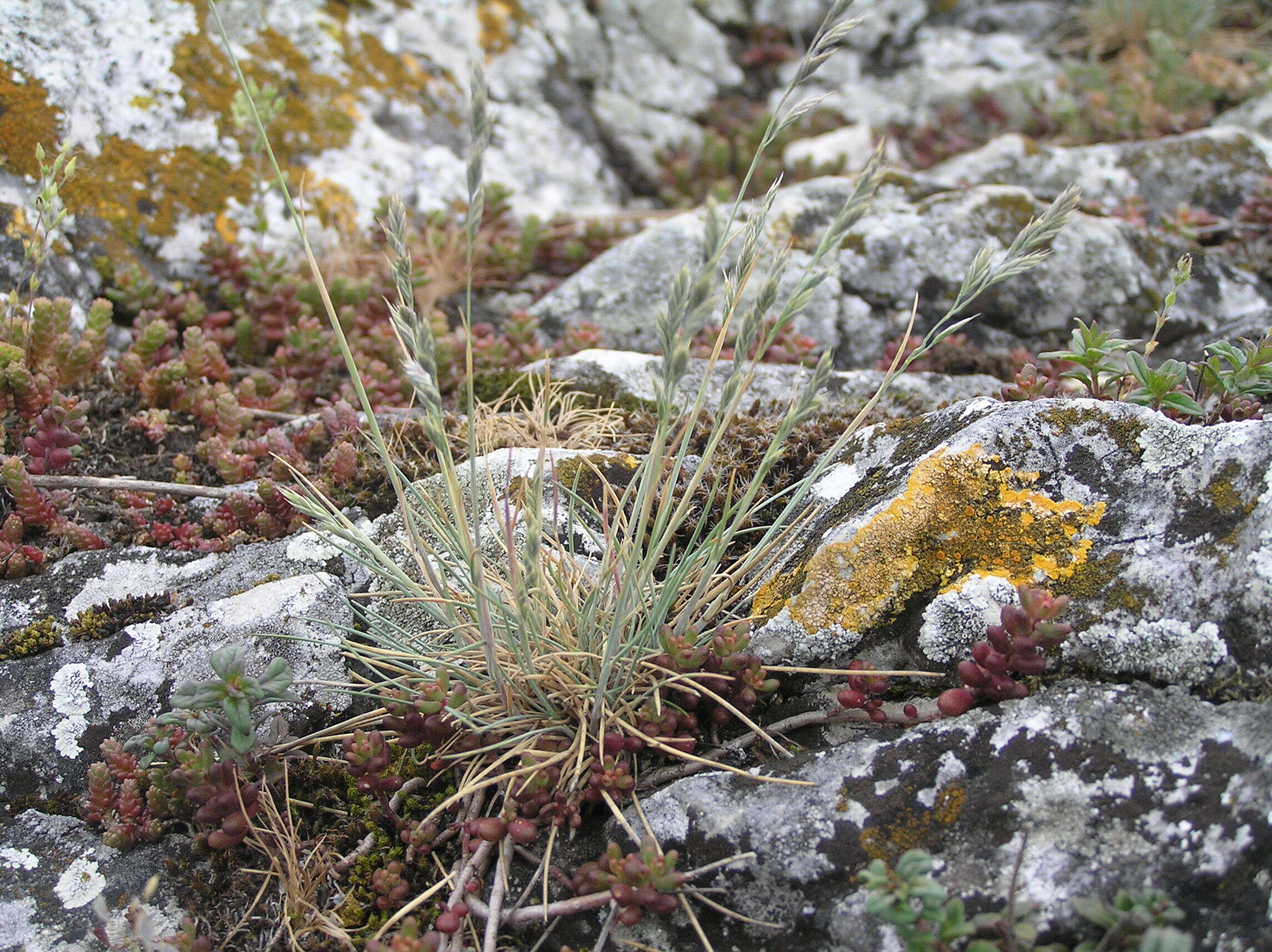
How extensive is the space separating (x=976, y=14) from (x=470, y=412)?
8.10 meters

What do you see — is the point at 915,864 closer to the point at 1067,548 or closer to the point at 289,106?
the point at 1067,548

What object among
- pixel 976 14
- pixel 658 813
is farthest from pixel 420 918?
pixel 976 14

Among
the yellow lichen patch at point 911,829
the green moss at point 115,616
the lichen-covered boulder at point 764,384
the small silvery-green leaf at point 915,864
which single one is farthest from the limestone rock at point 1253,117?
the green moss at point 115,616

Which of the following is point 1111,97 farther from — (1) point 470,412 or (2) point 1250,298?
(1) point 470,412

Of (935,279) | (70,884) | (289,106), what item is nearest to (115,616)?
(70,884)

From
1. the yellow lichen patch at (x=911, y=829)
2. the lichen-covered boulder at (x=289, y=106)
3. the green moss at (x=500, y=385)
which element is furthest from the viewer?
the lichen-covered boulder at (x=289, y=106)

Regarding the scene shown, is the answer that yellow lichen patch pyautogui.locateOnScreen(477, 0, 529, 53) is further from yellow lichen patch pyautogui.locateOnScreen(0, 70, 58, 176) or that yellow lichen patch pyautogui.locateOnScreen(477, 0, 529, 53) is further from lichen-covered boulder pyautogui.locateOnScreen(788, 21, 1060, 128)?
yellow lichen patch pyautogui.locateOnScreen(0, 70, 58, 176)

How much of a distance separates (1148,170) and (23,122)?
6.64 metres

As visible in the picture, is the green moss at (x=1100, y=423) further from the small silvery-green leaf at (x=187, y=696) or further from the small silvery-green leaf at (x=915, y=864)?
the small silvery-green leaf at (x=187, y=696)

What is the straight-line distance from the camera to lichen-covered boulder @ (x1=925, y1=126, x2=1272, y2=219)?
5.34 m

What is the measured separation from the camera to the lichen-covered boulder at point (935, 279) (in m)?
4.62

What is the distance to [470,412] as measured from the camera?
180 cm

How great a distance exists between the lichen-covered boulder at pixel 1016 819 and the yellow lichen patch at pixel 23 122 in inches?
168

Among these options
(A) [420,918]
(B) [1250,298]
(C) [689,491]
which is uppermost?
(C) [689,491]
